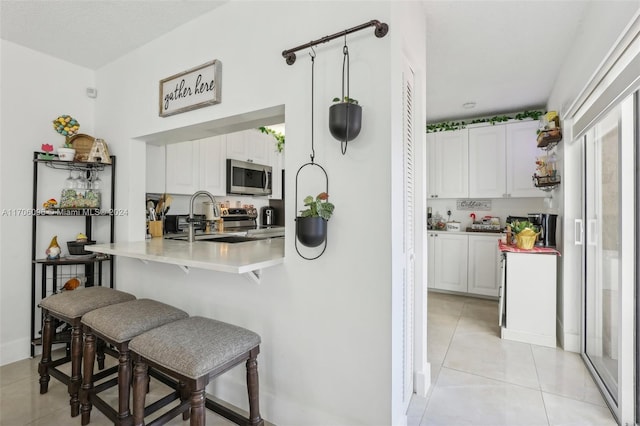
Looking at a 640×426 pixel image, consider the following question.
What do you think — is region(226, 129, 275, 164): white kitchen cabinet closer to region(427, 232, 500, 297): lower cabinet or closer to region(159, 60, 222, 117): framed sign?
region(159, 60, 222, 117): framed sign

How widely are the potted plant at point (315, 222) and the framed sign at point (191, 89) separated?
1.06 m

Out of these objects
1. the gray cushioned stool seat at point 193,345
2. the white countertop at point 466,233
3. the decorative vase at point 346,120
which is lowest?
the gray cushioned stool seat at point 193,345

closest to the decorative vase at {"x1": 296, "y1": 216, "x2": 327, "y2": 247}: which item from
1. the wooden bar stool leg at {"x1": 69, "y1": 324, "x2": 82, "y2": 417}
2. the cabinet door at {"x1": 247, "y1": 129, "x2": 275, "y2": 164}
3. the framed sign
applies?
the framed sign

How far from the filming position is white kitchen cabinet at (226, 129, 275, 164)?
4047mm

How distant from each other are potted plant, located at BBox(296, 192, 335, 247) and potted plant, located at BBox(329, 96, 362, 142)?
307 mm

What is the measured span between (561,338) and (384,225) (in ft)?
8.79

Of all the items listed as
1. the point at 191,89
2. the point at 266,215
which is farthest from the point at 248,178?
the point at 191,89

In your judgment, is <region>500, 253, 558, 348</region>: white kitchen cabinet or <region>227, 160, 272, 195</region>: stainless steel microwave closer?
<region>500, 253, 558, 348</region>: white kitchen cabinet

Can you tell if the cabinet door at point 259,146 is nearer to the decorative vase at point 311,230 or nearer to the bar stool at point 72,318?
the bar stool at point 72,318

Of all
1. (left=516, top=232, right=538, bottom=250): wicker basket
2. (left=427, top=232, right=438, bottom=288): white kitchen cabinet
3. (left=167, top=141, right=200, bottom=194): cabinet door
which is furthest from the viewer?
(left=427, top=232, right=438, bottom=288): white kitchen cabinet

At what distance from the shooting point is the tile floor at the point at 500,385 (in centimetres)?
185

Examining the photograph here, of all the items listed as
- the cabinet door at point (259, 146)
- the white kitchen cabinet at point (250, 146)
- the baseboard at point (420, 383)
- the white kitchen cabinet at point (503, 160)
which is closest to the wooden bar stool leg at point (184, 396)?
the baseboard at point (420, 383)

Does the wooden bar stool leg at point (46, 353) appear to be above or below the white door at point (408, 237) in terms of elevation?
below

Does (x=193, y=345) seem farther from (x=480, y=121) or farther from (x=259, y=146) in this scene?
(x=480, y=121)
